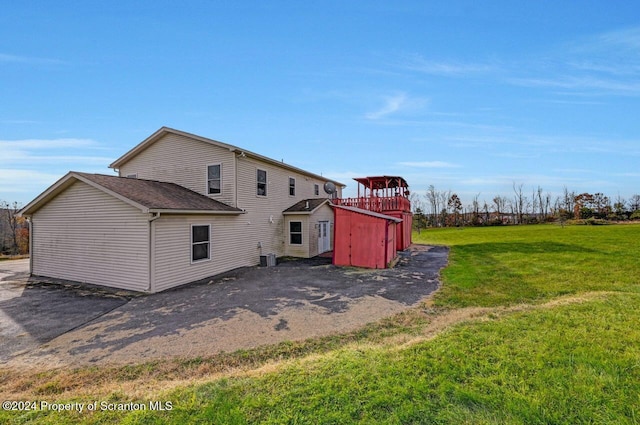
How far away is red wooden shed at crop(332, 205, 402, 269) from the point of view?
1255 cm

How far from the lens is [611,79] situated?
41.1 feet

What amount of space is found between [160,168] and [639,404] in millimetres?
16321

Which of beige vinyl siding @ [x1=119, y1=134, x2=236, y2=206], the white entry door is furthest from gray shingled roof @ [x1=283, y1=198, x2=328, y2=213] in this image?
beige vinyl siding @ [x1=119, y1=134, x2=236, y2=206]

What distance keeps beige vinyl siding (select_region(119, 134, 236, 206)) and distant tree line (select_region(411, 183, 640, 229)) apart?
2896 cm

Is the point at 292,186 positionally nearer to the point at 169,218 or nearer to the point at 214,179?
the point at 214,179

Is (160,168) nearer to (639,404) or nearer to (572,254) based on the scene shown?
(639,404)

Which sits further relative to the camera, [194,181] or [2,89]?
[194,181]

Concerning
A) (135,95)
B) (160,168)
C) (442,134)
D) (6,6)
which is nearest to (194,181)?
(160,168)

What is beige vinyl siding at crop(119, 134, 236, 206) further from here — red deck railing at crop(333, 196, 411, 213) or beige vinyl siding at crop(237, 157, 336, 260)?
red deck railing at crop(333, 196, 411, 213)

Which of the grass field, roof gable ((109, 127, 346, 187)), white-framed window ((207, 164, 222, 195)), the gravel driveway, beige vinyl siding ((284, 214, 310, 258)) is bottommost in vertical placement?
the gravel driveway

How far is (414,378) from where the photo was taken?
3.42 meters

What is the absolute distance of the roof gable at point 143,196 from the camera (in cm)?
897

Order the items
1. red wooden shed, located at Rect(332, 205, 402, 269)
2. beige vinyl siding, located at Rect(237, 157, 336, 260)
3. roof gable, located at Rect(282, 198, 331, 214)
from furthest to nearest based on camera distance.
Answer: roof gable, located at Rect(282, 198, 331, 214) → beige vinyl siding, located at Rect(237, 157, 336, 260) → red wooden shed, located at Rect(332, 205, 402, 269)

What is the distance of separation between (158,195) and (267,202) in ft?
17.6
